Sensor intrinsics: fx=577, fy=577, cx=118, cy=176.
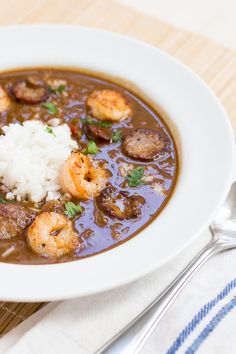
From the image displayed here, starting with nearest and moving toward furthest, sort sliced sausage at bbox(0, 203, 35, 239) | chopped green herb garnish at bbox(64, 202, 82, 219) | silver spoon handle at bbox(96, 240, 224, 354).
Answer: silver spoon handle at bbox(96, 240, 224, 354)
sliced sausage at bbox(0, 203, 35, 239)
chopped green herb garnish at bbox(64, 202, 82, 219)

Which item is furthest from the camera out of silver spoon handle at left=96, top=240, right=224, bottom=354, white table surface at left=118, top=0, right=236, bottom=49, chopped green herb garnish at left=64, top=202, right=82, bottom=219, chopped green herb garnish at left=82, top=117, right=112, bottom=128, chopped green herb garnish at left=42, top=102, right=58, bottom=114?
white table surface at left=118, top=0, right=236, bottom=49

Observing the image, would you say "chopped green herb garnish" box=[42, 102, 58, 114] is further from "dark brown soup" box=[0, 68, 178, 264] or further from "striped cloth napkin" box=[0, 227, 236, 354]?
"striped cloth napkin" box=[0, 227, 236, 354]

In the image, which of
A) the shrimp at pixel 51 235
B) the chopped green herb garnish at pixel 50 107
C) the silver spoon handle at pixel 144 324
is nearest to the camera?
the silver spoon handle at pixel 144 324

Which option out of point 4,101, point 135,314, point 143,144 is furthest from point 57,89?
point 135,314

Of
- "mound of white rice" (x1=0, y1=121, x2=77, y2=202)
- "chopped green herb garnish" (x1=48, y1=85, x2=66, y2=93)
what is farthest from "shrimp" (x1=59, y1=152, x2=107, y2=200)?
"chopped green herb garnish" (x1=48, y1=85, x2=66, y2=93)

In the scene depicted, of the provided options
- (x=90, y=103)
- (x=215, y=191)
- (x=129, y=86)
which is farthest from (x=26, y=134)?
(x=215, y=191)

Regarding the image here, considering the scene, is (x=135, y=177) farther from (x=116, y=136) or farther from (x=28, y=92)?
(x=28, y=92)

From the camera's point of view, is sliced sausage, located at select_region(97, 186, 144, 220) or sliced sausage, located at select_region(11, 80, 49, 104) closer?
sliced sausage, located at select_region(97, 186, 144, 220)

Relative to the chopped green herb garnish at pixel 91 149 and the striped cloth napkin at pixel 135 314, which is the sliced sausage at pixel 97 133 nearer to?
the chopped green herb garnish at pixel 91 149

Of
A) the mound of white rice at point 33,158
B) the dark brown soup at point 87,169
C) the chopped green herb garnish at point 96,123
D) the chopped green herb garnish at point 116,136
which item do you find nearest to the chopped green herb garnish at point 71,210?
the dark brown soup at point 87,169
